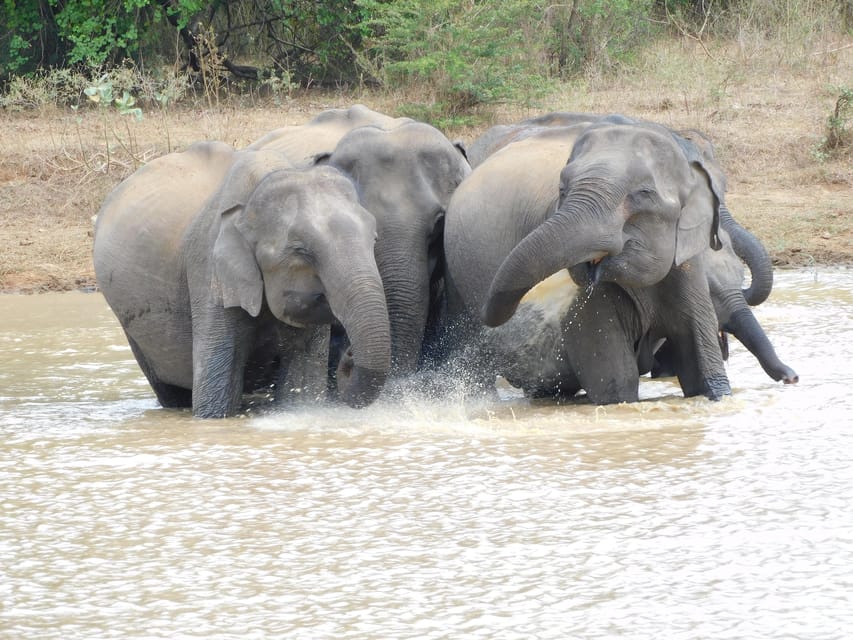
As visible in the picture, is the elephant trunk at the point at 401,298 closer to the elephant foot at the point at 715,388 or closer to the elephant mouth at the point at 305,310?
the elephant mouth at the point at 305,310

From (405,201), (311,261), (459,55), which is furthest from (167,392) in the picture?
(459,55)

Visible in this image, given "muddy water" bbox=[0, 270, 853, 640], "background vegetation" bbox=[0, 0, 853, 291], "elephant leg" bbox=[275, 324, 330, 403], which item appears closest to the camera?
"muddy water" bbox=[0, 270, 853, 640]

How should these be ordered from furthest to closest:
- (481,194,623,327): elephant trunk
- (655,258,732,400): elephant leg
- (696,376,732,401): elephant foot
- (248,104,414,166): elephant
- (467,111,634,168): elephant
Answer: (467,111,634,168): elephant → (248,104,414,166): elephant → (696,376,732,401): elephant foot → (655,258,732,400): elephant leg → (481,194,623,327): elephant trunk

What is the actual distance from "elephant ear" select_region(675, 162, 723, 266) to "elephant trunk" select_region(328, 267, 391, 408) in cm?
133

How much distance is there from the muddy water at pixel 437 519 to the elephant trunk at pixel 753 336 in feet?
0.35

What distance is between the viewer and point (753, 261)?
8.27 m

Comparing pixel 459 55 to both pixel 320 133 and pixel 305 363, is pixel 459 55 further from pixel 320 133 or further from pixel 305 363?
pixel 305 363

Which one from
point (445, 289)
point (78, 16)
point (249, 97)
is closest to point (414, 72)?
point (249, 97)

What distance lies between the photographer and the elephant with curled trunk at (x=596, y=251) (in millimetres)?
6305

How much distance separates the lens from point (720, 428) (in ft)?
21.2

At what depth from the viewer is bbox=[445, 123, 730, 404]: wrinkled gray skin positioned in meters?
6.30

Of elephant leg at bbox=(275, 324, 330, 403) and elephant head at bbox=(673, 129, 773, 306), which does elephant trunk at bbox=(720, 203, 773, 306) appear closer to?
elephant head at bbox=(673, 129, 773, 306)

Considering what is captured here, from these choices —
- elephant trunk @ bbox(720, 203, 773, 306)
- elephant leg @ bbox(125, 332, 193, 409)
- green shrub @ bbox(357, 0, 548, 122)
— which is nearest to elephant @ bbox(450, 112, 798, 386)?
elephant trunk @ bbox(720, 203, 773, 306)

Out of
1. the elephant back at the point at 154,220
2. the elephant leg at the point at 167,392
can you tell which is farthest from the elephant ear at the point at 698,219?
the elephant leg at the point at 167,392
